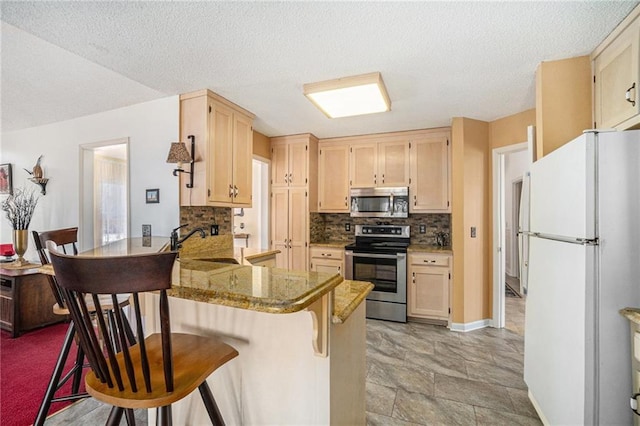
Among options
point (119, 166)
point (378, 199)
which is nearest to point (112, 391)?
point (378, 199)

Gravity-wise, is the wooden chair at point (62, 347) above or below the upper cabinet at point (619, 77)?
below

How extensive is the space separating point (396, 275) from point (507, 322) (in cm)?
146

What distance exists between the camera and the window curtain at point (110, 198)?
165 inches

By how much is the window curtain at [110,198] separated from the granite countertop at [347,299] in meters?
3.77

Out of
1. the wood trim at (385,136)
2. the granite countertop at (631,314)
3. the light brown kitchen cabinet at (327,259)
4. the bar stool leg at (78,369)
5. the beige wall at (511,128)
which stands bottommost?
the bar stool leg at (78,369)

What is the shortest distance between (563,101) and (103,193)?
5617mm

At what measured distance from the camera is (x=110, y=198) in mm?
4594

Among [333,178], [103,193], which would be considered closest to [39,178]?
[103,193]

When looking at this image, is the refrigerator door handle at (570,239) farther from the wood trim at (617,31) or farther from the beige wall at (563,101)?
the wood trim at (617,31)

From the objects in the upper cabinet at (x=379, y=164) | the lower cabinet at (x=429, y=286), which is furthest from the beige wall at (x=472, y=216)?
the upper cabinet at (x=379, y=164)

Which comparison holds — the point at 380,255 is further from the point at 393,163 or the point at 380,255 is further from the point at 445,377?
the point at 445,377

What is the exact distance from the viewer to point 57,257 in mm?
818

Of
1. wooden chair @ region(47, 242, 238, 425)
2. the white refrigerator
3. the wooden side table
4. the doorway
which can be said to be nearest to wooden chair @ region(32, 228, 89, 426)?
wooden chair @ region(47, 242, 238, 425)

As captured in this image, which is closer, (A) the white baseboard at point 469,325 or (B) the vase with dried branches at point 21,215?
(A) the white baseboard at point 469,325
